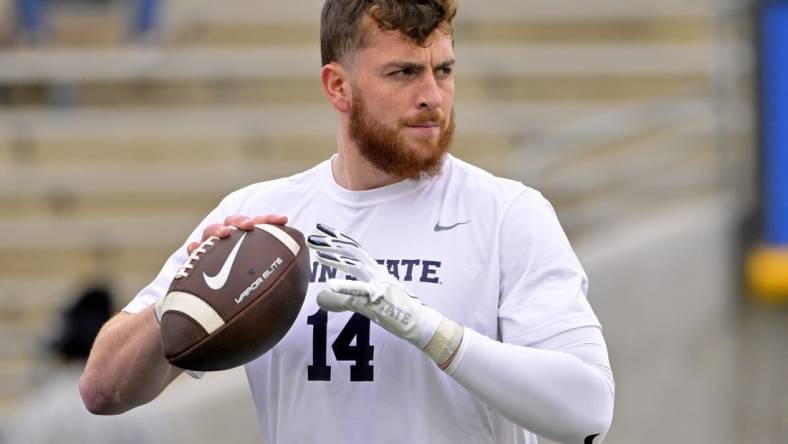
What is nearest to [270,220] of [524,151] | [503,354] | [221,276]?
[221,276]

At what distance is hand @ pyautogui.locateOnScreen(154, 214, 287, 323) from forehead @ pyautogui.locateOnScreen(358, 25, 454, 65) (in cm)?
44

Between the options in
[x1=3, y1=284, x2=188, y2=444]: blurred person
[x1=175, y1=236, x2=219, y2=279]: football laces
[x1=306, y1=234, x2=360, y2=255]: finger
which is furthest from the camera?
[x1=3, y1=284, x2=188, y2=444]: blurred person

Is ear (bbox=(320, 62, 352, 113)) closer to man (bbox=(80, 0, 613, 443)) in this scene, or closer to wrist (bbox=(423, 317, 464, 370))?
man (bbox=(80, 0, 613, 443))

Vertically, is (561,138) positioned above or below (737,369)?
above

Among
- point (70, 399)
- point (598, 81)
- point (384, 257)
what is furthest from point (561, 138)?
point (384, 257)

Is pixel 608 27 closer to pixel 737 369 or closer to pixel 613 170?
pixel 613 170

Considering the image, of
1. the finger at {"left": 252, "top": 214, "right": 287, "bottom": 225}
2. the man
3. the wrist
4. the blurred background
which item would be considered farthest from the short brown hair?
the blurred background

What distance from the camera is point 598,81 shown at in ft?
34.1

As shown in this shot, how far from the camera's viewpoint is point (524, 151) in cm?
954

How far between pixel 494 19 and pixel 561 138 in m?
1.47

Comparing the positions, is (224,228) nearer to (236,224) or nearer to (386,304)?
(236,224)

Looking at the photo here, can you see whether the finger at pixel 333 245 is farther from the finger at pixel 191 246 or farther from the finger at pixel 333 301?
the finger at pixel 191 246

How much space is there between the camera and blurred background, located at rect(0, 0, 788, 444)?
8773mm

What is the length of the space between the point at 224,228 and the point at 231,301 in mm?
176
